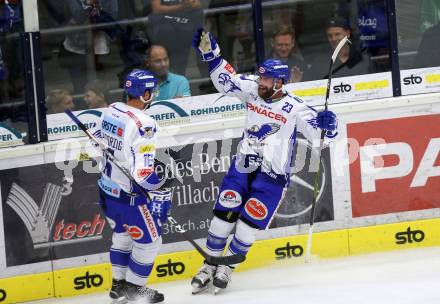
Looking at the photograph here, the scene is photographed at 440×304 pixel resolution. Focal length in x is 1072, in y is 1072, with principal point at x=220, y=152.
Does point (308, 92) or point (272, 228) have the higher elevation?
point (308, 92)

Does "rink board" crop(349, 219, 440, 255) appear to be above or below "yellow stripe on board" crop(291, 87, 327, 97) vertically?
below

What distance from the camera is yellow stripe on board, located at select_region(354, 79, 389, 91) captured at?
27.2 ft

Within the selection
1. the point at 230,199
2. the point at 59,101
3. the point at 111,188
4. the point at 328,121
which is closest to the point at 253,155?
the point at 230,199

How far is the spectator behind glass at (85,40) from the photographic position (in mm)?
7766

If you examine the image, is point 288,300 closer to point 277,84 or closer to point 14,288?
point 277,84

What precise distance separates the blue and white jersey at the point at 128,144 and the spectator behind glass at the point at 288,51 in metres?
1.72

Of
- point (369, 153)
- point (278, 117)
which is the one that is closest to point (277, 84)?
point (278, 117)

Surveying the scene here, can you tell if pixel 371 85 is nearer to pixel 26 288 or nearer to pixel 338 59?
pixel 338 59

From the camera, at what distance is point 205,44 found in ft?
24.2

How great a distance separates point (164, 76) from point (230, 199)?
3.68 feet

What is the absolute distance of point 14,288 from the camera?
25.3 feet

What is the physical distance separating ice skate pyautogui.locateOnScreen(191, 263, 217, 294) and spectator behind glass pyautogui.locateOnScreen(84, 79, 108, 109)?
1.42 m

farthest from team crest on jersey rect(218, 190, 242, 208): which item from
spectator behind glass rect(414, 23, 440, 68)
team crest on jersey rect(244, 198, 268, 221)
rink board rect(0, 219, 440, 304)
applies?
spectator behind glass rect(414, 23, 440, 68)

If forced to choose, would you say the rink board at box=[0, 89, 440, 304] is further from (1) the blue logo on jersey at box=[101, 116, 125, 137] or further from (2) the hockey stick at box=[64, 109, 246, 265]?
(1) the blue logo on jersey at box=[101, 116, 125, 137]
